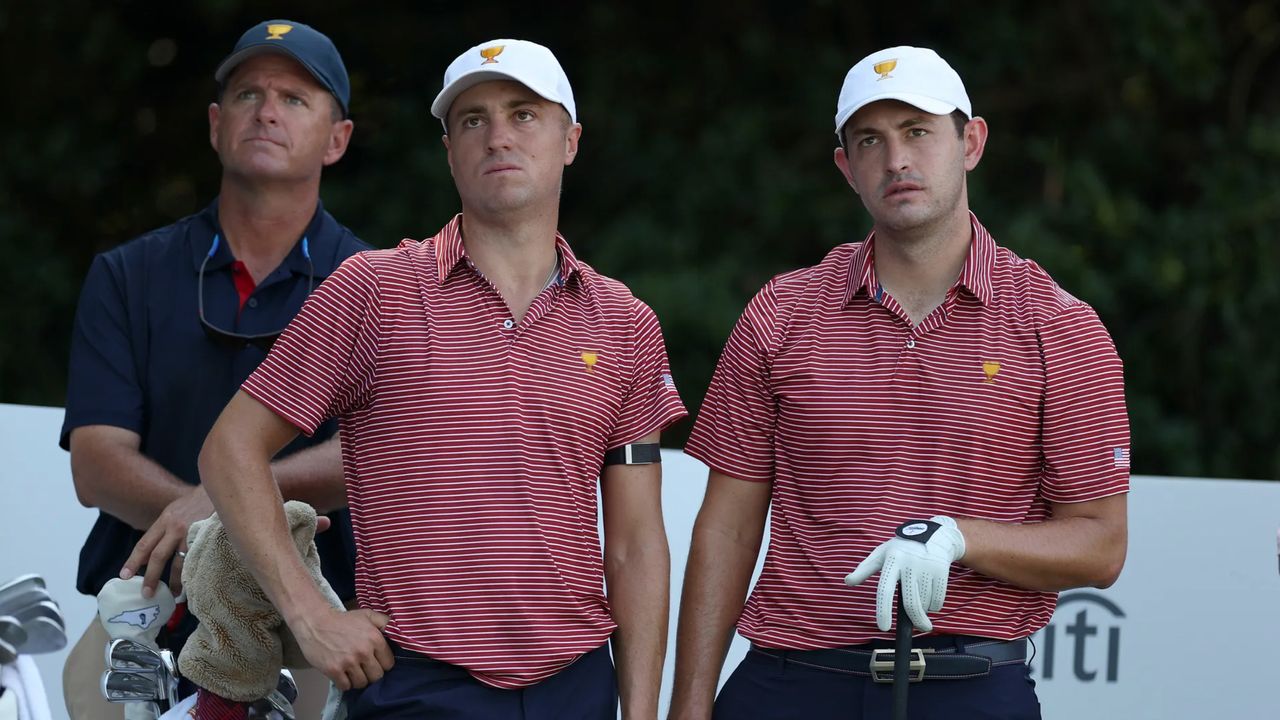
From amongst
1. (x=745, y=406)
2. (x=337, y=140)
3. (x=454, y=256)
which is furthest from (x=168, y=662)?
(x=337, y=140)

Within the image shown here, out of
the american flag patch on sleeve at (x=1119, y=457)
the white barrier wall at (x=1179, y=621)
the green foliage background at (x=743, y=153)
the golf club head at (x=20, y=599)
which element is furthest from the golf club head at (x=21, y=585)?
the green foliage background at (x=743, y=153)

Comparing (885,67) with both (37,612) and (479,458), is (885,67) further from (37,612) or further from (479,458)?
(37,612)

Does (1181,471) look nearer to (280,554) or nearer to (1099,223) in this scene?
(1099,223)

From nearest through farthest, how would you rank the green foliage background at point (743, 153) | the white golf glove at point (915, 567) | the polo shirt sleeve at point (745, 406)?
the white golf glove at point (915, 567), the polo shirt sleeve at point (745, 406), the green foliage background at point (743, 153)

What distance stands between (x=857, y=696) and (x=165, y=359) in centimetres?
151

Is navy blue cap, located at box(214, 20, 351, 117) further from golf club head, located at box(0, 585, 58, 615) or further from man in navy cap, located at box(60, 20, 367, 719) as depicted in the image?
golf club head, located at box(0, 585, 58, 615)

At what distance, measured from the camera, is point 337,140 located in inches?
138

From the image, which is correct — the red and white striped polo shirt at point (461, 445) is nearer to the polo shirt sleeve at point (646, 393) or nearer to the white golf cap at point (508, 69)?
the polo shirt sleeve at point (646, 393)

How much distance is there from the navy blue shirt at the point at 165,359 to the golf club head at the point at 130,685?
0.45m

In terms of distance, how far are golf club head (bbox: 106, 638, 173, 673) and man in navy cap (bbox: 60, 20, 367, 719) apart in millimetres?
151

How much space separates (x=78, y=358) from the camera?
3150 mm

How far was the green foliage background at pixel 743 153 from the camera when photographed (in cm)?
666

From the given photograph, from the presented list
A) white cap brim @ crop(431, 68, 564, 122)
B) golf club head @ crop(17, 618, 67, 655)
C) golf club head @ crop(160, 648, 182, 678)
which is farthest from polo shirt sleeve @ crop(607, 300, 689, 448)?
golf club head @ crop(17, 618, 67, 655)

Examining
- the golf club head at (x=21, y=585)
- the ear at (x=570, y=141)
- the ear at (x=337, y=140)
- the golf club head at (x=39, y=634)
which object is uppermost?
the ear at (x=337, y=140)
